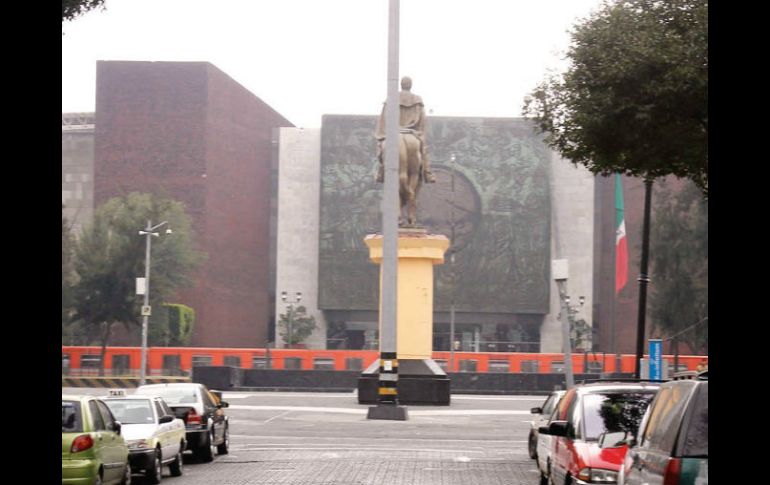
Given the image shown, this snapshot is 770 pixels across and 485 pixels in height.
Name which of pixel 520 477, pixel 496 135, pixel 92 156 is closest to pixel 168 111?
pixel 92 156

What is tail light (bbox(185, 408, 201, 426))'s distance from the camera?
25719mm

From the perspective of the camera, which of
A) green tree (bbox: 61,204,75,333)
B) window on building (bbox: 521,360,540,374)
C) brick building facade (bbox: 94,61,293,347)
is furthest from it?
brick building facade (bbox: 94,61,293,347)

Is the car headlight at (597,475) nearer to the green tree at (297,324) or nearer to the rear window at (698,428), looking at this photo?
the rear window at (698,428)

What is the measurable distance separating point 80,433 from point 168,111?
78144mm

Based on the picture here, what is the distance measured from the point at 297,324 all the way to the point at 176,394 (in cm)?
7522

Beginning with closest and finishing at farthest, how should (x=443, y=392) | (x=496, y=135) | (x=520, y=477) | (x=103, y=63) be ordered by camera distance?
(x=520, y=477)
(x=443, y=392)
(x=103, y=63)
(x=496, y=135)

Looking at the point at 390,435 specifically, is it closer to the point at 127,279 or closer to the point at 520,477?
the point at 520,477

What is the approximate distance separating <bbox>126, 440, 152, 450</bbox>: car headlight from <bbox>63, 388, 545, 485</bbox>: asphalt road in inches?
35.1

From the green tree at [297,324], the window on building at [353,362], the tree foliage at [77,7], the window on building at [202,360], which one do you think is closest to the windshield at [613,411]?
the tree foliage at [77,7]

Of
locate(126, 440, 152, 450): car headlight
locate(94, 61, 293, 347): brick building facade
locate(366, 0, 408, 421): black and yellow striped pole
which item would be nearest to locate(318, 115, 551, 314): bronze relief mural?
locate(94, 61, 293, 347): brick building facade

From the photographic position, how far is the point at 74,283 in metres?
83.1

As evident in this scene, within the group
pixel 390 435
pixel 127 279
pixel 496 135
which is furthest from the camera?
pixel 496 135

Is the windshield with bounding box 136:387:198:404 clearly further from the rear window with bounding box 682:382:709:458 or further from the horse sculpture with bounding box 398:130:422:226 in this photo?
the horse sculpture with bounding box 398:130:422:226
